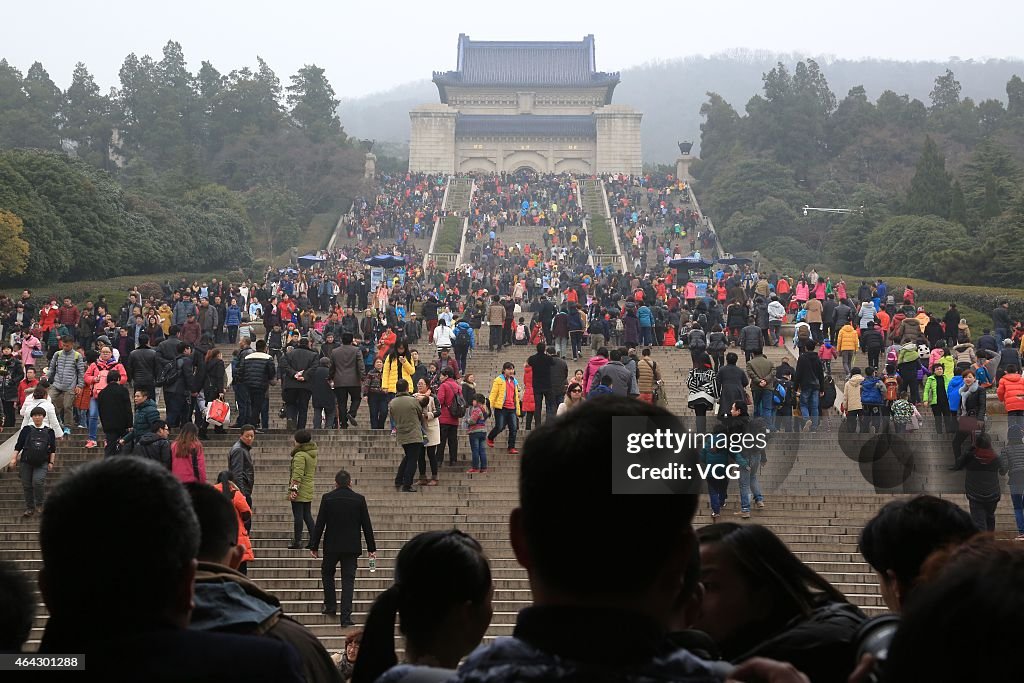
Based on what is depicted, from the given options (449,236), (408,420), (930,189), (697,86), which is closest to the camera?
(408,420)

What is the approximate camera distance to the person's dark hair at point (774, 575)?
3322 mm

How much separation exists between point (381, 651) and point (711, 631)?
966mm

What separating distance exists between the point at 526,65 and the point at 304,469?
6342cm

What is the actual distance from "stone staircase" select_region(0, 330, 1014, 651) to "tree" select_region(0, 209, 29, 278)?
13981 millimetres

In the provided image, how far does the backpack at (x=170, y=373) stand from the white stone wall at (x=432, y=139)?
169 ft

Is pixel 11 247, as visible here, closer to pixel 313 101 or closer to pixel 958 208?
pixel 958 208

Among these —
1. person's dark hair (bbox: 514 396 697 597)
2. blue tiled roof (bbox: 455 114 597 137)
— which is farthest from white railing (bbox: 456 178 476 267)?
person's dark hair (bbox: 514 396 697 597)

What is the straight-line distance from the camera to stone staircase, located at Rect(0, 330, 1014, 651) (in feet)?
33.9

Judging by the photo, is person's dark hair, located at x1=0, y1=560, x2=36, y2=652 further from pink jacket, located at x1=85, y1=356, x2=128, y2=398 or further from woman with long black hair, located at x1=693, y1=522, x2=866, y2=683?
pink jacket, located at x1=85, y1=356, x2=128, y2=398

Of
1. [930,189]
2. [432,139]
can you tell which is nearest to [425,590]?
[930,189]

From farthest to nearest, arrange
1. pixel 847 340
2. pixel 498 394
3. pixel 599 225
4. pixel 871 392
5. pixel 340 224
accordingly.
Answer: pixel 340 224, pixel 599 225, pixel 847 340, pixel 871 392, pixel 498 394

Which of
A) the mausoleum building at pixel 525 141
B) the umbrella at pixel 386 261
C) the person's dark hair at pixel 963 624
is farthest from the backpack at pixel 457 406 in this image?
the mausoleum building at pixel 525 141

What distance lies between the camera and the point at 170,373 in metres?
14.1

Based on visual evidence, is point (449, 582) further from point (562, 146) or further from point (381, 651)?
point (562, 146)
